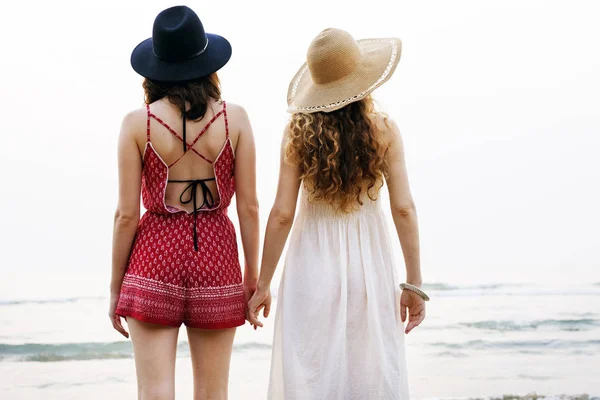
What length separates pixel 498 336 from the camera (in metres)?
9.52

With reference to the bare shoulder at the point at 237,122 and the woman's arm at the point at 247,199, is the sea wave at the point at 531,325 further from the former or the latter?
the bare shoulder at the point at 237,122

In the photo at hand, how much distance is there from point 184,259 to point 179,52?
2.24ft

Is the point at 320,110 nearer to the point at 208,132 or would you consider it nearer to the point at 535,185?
the point at 208,132

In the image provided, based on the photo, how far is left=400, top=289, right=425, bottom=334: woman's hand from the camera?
2.91 metres

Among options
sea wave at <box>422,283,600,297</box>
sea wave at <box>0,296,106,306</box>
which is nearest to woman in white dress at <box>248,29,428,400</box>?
sea wave at <box>0,296,106,306</box>

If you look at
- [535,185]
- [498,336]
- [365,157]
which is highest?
[535,185]

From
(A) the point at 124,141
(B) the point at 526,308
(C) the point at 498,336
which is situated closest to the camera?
(A) the point at 124,141

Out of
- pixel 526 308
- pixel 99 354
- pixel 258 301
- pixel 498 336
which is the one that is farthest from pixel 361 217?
pixel 526 308

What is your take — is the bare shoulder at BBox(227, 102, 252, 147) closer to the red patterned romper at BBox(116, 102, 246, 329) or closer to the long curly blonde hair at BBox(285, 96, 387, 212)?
the red patterned romper at BBox(116, 102, 246, 329)

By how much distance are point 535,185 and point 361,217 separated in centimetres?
1206

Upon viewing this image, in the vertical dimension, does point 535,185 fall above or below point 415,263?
above

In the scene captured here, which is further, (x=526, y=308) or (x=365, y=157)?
(x=526, y=308)

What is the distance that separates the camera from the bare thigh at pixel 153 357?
277cm

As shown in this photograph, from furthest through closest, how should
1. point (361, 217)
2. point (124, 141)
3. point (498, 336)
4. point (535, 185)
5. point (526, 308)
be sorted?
point (535, 185) < point (526, 308) < point (498, 336) < point (361, 217) < point (124, 141)
